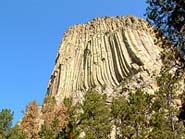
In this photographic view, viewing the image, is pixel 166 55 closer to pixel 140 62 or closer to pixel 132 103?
pixel 132 103

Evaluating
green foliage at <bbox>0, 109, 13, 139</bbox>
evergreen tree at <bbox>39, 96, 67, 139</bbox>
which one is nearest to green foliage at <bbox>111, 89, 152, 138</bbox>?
evergreen tree at <bbox>39, 96, 67, 139</bbox>

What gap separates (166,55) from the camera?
773 inches

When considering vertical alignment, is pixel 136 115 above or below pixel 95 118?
below

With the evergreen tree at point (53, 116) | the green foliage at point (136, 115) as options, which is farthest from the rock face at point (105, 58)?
the green foliage at point (136, 115)

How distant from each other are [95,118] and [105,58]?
49320mm

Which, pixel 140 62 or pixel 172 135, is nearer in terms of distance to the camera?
pixel 172 135

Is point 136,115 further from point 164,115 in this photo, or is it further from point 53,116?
point 53,116

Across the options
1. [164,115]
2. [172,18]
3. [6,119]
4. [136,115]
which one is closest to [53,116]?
[6,119]

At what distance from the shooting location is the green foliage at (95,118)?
48.8m

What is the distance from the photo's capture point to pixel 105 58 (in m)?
98.5

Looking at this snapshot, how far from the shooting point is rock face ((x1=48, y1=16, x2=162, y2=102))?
8881 centimetres

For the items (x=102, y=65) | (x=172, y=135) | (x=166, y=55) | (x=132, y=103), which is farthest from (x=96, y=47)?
(x=166, y=55)

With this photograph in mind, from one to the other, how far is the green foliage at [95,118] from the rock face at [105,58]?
91.3 ft

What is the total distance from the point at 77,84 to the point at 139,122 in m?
51.6
